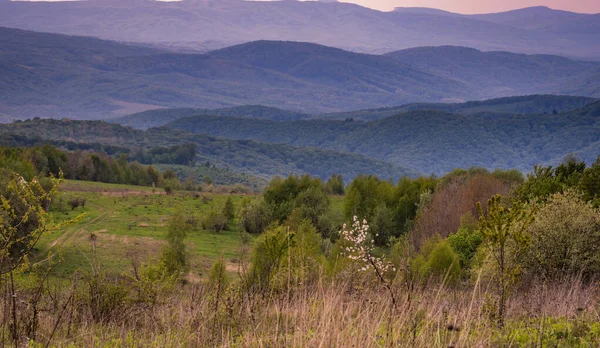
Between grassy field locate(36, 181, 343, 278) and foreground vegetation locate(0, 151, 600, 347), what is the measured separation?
271 mm

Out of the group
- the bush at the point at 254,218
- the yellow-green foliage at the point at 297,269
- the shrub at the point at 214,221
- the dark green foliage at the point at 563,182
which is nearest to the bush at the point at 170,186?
the shrub at the point at 214,221

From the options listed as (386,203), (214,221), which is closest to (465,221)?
(386,203)

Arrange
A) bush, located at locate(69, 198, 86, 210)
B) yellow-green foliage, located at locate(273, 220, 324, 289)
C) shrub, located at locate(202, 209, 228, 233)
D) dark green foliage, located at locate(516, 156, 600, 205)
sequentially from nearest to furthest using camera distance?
yellow-green foliage, located at locate(273, 220, 324, 289), dark green foliage, located at locate(516, 156, 600, 205), bush, located at locate(69, 198, 86, 210), shrub, located at locate(202, 209, 228, 233)

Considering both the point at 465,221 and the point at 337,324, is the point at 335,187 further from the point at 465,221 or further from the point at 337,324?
the point at 337,324

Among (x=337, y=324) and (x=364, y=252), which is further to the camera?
(x=364, y=252)

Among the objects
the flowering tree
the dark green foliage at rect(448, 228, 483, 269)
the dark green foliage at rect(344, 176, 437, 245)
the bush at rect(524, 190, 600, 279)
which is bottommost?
the dark green foliage at rect(344, 176, 437, 245)

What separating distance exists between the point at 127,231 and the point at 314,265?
40534 millimetres

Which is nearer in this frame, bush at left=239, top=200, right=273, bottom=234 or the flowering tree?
the flowering tree

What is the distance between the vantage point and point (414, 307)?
5754 millimetres

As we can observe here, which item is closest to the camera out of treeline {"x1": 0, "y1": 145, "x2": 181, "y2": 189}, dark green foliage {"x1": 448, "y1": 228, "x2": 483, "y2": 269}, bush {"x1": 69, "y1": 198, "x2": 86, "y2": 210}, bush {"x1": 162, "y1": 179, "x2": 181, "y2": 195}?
dark green foliage {"x1": 448, "y1": 228, "x2": 483, "y2": 269}

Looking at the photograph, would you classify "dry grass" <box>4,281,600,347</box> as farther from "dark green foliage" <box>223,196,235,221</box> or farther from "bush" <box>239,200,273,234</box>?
"dark green foliage" <box>223,196,235,221</box>

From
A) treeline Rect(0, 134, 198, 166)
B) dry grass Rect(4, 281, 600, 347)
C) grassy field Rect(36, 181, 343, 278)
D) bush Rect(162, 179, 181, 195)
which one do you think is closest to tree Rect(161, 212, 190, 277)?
grassy field Rect(36, 181, 343, 278)

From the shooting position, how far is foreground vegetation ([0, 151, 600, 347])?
19.7 ft

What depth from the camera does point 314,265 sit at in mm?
11594
